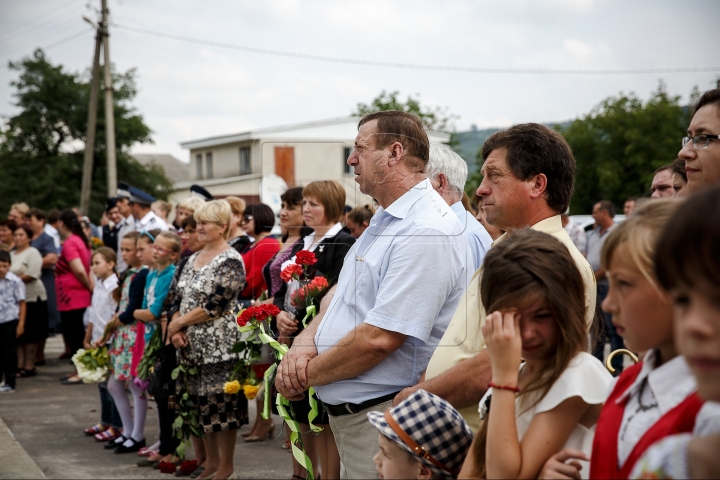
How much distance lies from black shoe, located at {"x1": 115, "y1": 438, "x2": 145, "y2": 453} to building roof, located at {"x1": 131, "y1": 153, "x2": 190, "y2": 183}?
72.4 meters

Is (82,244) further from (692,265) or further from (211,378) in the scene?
(692,265)

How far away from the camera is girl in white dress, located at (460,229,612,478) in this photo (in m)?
1.97

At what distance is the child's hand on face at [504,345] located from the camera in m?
1.97

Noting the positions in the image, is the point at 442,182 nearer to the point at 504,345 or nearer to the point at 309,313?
the point at 309,313

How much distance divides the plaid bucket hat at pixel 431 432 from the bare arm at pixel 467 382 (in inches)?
17.4

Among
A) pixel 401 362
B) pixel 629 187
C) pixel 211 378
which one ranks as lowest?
pixel 211 378

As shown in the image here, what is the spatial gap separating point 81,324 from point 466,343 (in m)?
9.17

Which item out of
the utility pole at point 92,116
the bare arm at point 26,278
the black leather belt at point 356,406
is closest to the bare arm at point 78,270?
the bare arm at point 26,278

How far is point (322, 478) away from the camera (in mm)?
5188

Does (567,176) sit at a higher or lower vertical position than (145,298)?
higher

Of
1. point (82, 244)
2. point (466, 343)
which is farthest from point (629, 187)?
point (466, 343)

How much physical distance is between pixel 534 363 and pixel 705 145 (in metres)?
1.19

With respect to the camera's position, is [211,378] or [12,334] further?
[12,334]

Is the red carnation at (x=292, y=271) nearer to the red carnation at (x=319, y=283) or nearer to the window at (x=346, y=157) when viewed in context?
the red carnation at (x=319, y=283)
